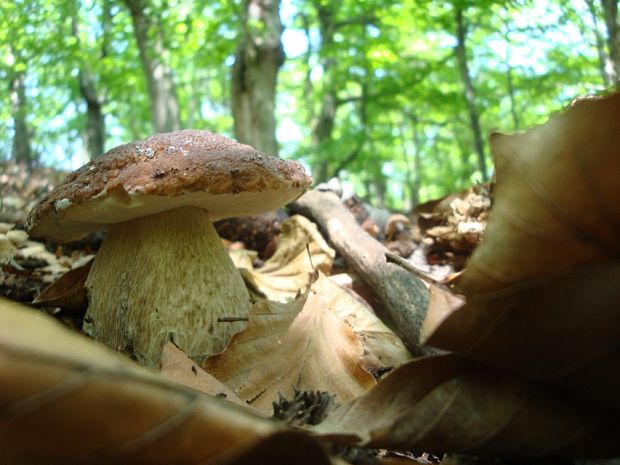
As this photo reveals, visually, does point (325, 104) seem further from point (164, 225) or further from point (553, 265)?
point (553, 265)

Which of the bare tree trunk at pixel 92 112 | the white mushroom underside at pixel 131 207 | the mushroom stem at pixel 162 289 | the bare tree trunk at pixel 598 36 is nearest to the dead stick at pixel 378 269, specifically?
the white mushroom underside at pixel 131 207

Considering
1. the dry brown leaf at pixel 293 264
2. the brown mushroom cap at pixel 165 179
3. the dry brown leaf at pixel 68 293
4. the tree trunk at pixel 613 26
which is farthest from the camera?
the tree trunk at pixel 613 26

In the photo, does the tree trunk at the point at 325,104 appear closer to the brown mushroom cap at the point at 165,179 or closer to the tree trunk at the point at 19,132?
the tree trunk at the point at 19,132

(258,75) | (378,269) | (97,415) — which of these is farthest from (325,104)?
(97,415)

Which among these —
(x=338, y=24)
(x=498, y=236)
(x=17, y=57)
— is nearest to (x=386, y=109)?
(x=338, y=24)

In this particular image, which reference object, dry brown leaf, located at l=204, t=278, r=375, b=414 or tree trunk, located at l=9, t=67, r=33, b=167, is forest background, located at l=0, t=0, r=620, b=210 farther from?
dry brown leaf, located at l=204, t=278, r=375, b=414

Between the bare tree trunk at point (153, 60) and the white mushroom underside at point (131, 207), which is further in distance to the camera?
the bare tree trunk at point (153, 60)

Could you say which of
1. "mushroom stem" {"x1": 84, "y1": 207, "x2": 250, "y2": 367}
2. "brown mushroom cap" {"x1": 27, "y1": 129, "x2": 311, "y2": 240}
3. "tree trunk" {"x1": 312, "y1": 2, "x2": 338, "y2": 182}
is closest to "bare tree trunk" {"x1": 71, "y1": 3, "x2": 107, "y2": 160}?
"tree trunk" {"x1": 312, "y1": 2, "x2": 338, "y2": 182}
